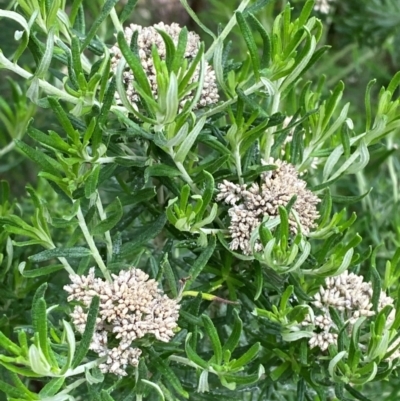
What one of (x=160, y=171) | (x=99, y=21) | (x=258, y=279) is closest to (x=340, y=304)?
(x=258, y=279)

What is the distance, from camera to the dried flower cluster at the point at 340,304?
0.46 meters

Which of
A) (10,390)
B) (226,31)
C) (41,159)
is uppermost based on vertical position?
(226,31)

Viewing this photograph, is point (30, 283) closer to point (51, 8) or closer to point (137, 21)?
point (51, 8)

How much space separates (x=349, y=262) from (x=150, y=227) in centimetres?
15

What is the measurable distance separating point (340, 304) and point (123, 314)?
17 centimetres

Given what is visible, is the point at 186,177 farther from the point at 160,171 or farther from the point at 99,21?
the point at 99,21

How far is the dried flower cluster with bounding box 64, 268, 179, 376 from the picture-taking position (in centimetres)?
42

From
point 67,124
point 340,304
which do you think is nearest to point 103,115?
point 67,124

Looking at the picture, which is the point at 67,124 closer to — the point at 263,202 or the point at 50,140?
the point at 50,140

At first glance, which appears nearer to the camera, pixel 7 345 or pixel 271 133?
pixel 7 345

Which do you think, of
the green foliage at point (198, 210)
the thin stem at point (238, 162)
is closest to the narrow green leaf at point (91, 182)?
the green foliage at point (198, 210)

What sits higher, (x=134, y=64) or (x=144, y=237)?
(x=134, y=64)

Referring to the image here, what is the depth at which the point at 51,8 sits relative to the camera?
0.42m

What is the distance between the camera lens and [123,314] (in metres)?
0.42
